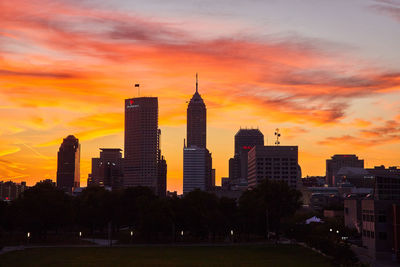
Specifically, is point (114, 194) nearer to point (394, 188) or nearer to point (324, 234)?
point (324, 234)

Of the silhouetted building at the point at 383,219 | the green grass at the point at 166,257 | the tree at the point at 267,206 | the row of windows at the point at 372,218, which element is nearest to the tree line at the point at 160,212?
the tree at the point at 267,206

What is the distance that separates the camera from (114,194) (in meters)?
176

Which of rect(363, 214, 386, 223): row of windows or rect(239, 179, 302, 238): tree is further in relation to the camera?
rect(239, 179, 302, 238): tree

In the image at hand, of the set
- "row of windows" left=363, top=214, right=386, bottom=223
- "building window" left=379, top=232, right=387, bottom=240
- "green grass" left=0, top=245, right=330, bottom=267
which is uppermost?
"row of windows" left=363, top=214, right=386, bottom=223

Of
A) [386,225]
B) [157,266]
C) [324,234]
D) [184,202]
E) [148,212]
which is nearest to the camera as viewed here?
[157,266]

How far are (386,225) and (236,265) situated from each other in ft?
97.0

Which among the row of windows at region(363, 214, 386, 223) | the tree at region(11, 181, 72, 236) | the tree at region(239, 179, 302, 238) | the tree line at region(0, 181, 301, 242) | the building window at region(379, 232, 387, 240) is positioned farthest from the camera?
the tree at region(239, 179, 302, 238)

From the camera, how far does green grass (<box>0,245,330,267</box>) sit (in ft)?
307

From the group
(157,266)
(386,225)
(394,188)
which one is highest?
(394,188)

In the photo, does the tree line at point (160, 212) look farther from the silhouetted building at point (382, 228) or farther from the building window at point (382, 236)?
the building window at point (382, 236)

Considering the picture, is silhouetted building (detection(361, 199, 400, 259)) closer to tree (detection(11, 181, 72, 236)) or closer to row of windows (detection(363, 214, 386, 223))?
row of windows (detection(363, 214, 386, 223))

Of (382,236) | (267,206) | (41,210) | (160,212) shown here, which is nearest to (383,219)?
(382,236)

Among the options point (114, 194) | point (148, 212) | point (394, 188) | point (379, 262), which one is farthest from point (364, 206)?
point (114, 194)

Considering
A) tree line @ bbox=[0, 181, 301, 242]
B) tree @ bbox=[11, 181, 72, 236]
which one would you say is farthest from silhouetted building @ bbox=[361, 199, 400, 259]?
tree @ bbox=[11, 181, 72, 236]
